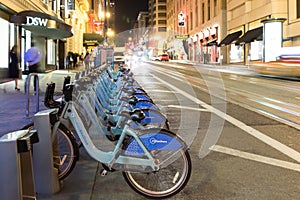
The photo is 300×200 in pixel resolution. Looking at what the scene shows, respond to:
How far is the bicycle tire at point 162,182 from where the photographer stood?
433cm

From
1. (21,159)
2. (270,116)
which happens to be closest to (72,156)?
(21,159)

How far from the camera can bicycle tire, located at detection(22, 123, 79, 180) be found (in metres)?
Answer: 4.67

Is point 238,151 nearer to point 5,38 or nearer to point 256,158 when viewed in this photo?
point 256,158

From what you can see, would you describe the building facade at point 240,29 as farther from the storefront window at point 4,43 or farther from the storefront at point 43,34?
the storefront window at point 4,43

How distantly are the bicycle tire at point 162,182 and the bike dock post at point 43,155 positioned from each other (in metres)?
0.82

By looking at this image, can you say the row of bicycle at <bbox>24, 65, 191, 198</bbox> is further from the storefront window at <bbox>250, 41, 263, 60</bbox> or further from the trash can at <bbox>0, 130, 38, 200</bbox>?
the storefront window at <bbox>250, 41, 263, 60</bbox>

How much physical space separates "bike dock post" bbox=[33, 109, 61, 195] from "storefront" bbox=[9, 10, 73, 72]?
16735mm

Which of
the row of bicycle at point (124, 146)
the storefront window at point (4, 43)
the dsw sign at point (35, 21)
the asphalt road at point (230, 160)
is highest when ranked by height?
the dsw sign at point (35, 21)

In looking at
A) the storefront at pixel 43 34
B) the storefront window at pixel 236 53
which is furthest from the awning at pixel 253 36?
the storefront at pixel 43 34

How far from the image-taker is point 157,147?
169 inches

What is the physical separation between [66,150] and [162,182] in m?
1.23

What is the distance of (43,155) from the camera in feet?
13.9

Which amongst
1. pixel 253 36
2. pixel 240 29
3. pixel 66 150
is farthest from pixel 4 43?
pixel 240 29

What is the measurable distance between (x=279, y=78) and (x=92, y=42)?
37.9 metres
